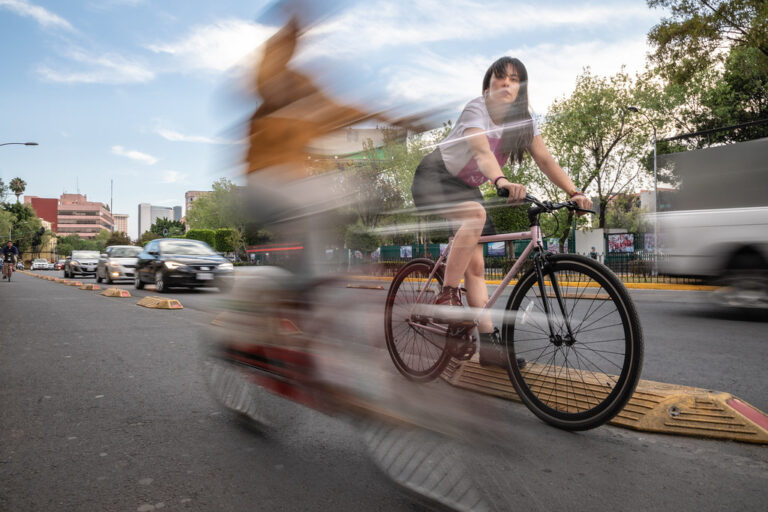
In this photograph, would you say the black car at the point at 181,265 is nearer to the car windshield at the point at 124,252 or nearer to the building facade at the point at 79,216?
the car windshield at the point at 124,252

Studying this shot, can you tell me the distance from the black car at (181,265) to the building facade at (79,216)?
538 feet

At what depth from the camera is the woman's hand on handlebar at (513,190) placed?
266 cm

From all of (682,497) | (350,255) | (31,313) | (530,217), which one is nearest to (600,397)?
(682,497)

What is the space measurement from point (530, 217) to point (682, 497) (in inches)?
55.5

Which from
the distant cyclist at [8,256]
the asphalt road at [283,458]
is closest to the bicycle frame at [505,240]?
the asphalt road at [283,458]

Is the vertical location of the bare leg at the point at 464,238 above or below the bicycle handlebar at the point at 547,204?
below

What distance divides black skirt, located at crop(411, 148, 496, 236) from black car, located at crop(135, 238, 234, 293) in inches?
417

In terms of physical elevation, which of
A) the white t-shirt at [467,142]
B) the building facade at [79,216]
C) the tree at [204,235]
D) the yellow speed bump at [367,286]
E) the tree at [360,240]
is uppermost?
the building facade at [79,216]

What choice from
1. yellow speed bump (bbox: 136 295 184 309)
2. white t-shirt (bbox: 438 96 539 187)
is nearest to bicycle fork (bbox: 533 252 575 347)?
white t-shirt (bbox: 438 96 539 187)

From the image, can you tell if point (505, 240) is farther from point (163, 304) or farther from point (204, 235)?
point (204, 235)

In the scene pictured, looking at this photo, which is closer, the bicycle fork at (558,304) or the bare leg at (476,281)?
the bicycle fork at (558,304)

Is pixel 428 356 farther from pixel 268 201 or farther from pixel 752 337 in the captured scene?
pixel 752 337

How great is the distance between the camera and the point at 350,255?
9.91 ft

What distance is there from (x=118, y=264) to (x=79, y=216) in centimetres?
16519
